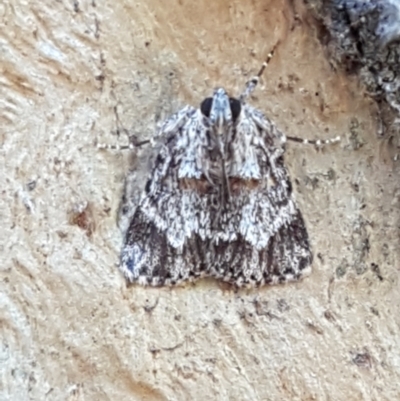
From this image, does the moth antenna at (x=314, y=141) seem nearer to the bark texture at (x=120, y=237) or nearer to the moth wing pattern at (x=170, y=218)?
the bark texture at (x=120, y=237)

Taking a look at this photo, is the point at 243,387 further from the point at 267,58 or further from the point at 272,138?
the point at 267,58

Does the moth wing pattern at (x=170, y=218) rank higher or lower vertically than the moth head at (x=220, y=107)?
lower

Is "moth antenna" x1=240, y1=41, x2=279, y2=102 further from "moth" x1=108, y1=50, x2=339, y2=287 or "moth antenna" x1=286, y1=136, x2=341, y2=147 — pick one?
"moth antenna" x1=286, y1=136, x2=341, y2=147

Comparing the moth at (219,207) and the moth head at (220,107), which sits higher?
the moth head at (220,107)

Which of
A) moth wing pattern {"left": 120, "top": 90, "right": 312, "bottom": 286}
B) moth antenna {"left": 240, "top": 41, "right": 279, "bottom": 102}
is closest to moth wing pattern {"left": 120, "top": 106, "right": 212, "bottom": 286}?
moth wing pattern {"left": 120, "top": 90, "right": 312, "bottom": 286}

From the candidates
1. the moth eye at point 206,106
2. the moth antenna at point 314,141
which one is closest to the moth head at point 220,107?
the moth eye at point 206,106

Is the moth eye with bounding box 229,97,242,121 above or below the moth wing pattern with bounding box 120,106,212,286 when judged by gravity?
above

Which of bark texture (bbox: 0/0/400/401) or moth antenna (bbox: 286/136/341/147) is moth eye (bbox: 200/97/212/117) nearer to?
bark texture (bbox: 0/0/400/401)

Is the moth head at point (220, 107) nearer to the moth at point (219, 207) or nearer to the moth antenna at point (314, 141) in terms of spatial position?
the moth at point (219, 207)
